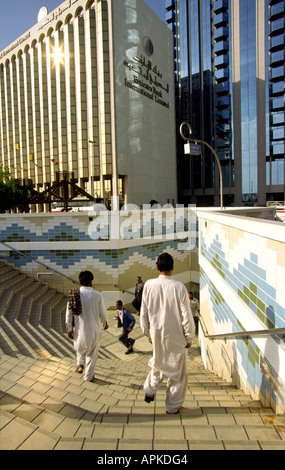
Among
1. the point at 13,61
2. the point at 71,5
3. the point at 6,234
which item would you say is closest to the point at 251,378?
the point at 6,234

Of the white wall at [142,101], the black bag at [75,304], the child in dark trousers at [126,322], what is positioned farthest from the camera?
the white wall at [142,101]

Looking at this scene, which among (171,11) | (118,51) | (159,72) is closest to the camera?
(118,51)

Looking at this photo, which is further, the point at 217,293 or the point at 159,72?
the point at 159,72

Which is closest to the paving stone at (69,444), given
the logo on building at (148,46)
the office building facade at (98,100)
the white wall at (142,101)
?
the office building facade at (98,100)

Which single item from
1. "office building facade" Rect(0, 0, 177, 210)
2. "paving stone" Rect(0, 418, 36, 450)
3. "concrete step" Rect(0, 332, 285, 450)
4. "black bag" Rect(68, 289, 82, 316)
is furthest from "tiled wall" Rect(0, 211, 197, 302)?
"office building facade" Rect(0, 0, 177, 210)

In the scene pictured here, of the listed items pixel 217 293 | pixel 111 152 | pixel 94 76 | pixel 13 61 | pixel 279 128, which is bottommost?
pixel 217 293

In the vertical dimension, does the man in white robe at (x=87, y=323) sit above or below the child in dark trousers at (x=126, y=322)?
above

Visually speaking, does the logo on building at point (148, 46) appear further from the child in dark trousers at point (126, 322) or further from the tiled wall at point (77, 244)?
the child in dark trousers at point (126, 322)

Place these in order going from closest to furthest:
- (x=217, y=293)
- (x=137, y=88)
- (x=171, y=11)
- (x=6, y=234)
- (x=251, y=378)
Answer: (x=251, y=378) → (x=217, y=293) → (x=6, y=234) → (x=137, y=88) → (x=171, y=11)

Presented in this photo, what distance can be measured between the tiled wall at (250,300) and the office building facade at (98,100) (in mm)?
27267

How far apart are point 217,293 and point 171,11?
61790mm

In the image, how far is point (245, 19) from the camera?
144 feet

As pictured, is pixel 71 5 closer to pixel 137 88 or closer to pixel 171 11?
pixel 137 88

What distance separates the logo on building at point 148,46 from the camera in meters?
34.8
